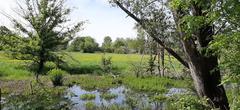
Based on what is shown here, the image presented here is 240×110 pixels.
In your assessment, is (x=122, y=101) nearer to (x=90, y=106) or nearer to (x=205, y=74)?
(x=90, y=106)

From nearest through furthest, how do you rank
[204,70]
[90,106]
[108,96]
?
[204,70]
[90,106]
[108,96]

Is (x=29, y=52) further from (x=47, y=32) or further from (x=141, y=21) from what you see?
(x=141, y=21)

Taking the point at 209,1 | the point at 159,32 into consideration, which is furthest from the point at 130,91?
the point at 209,1

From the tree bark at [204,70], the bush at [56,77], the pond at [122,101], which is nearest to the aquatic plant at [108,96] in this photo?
the pond at [122,101]

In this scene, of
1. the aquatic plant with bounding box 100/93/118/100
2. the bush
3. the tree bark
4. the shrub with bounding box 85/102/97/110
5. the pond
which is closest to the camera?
the tree bark

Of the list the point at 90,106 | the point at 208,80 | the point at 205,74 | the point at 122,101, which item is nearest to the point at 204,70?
the point at 205,74

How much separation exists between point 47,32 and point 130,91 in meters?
8.68

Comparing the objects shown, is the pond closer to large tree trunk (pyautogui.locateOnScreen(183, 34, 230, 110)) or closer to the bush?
the bush

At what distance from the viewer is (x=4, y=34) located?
31.9m

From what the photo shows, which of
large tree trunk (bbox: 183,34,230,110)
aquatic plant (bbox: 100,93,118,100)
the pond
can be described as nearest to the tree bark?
large tree trunk (bbox: 183,34,230,110)

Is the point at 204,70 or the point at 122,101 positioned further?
the point at 122,101

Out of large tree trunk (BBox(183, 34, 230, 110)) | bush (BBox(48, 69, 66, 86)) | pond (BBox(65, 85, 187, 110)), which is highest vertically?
large tree trunk (BBox(183, 34, 230, 110))

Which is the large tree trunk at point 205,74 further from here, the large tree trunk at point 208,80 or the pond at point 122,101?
the pond at point 122,101

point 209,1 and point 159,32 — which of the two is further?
point 159,32
